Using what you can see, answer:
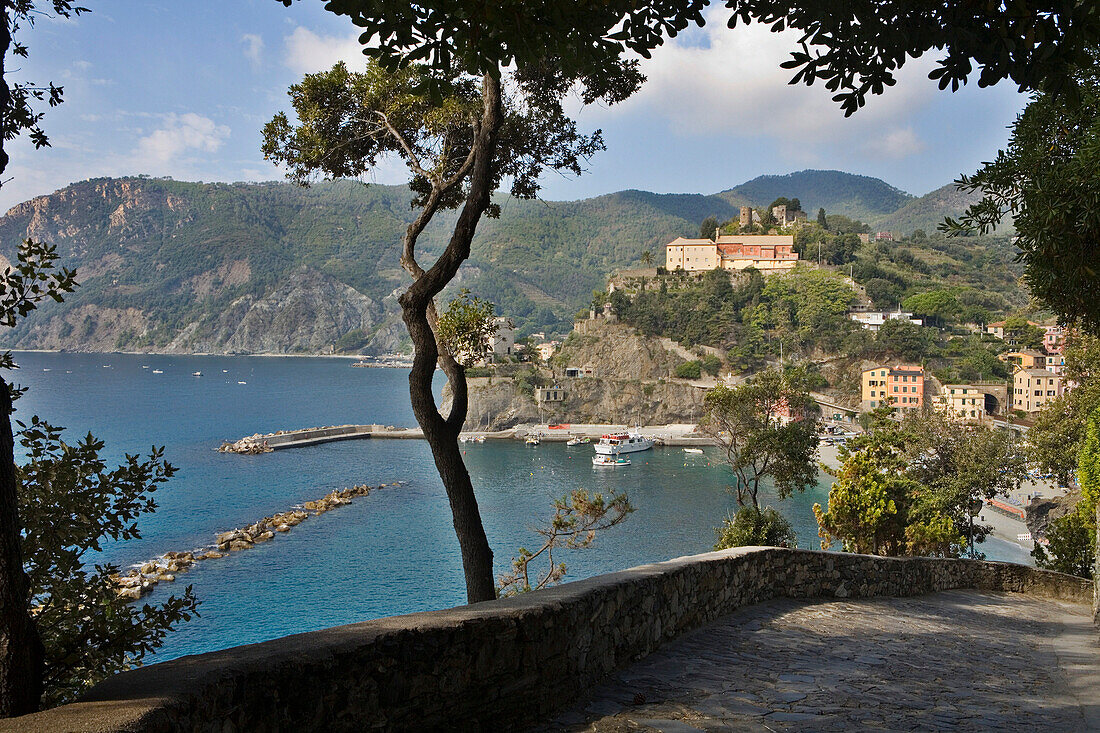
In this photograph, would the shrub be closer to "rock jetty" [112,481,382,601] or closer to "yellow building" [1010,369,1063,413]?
"rock jetty" [112,481,382,601]

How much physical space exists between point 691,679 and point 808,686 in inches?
26.1

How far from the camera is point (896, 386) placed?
246 ft

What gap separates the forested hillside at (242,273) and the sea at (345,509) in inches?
2698

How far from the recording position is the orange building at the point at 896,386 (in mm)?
74113

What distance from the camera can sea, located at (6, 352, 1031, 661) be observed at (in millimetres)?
27828

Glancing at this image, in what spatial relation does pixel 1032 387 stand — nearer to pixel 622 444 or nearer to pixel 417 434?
pixel 622 444

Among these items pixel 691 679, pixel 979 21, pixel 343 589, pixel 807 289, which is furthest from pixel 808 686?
pixel 807 289

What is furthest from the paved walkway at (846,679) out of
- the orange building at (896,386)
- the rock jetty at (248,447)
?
the orange building at (896,386)

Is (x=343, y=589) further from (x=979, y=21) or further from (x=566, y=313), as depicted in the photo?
(x=566, y=313)

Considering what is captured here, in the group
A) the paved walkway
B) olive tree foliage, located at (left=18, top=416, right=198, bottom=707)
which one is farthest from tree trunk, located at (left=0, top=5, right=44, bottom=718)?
the paved walkway

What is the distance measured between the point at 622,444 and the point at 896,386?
2928 cm

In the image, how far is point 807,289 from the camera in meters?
99.7

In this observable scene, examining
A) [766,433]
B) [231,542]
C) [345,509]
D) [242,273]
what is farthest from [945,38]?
[242,273]

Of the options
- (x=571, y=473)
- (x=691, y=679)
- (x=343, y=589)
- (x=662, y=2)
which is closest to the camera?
(x=662, y=2)
